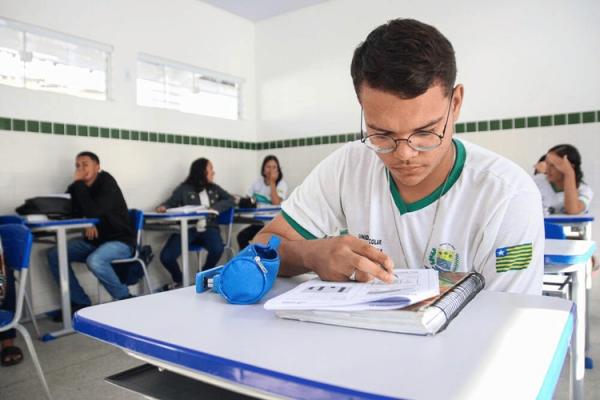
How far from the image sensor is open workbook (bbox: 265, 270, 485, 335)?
650 millimetres

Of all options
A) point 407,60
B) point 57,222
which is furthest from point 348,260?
point 57,222

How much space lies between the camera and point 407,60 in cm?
90

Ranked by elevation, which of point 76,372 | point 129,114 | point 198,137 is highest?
point 129,114

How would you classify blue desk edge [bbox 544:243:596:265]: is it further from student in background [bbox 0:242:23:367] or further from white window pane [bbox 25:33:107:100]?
white window pane [bbox 25:33:107:100]

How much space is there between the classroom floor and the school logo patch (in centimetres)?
129

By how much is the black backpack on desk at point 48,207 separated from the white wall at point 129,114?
0.46 metres

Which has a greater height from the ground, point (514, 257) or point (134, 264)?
point (514, 257)

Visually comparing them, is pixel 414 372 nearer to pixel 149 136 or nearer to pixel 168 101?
pixel 149 136

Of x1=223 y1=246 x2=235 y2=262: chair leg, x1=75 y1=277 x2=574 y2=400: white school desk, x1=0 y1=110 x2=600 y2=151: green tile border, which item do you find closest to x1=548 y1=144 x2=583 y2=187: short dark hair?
x1=0 y1=110 x2=600 y2=151: green tile border

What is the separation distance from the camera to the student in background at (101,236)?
371 centimetres

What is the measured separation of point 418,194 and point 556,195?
11.5ft

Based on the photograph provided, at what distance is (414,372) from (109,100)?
15.5ft

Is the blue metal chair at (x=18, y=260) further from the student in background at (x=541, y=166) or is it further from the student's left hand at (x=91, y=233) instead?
the student in background at (x=541, y=166)

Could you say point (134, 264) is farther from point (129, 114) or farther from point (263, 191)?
point (263, 191)
